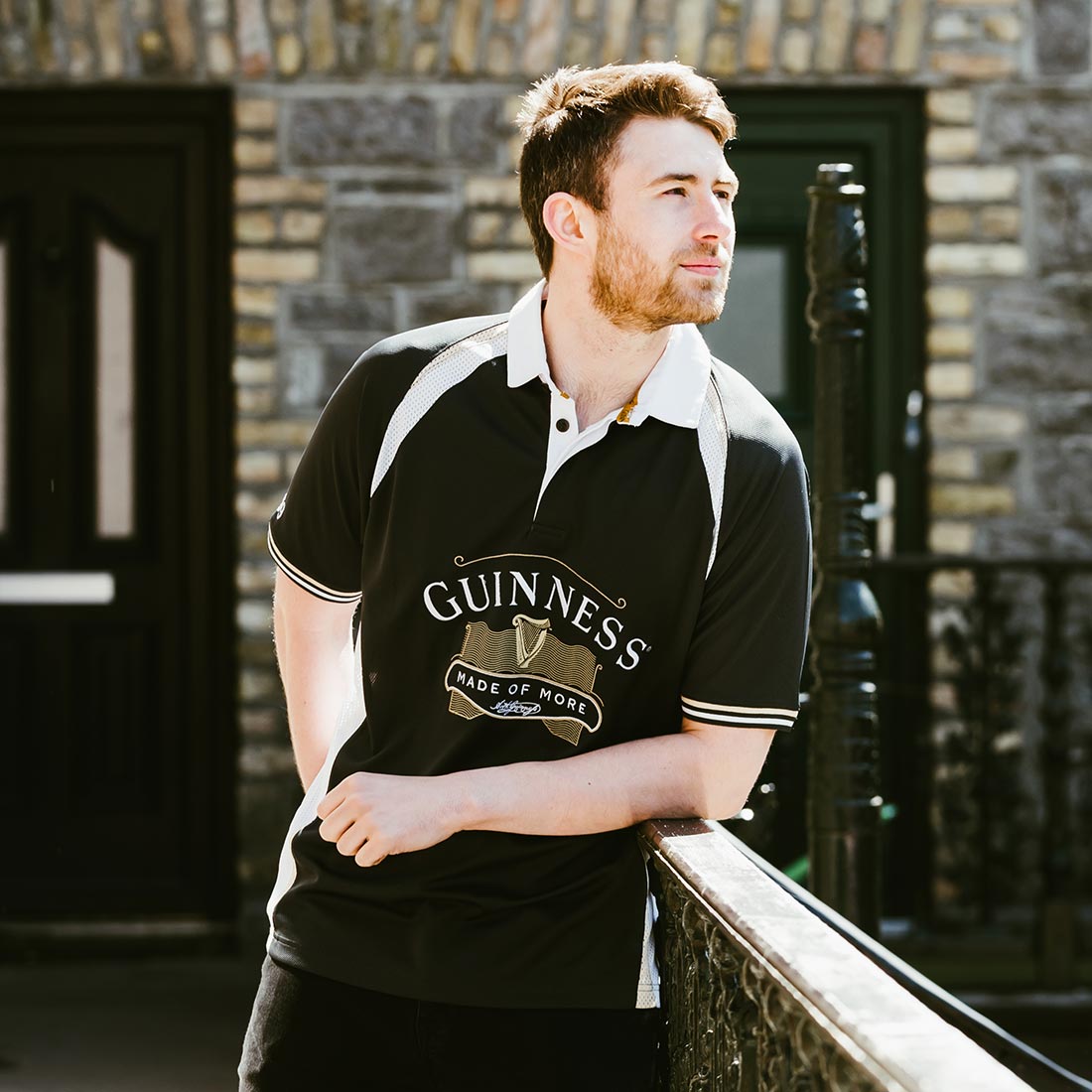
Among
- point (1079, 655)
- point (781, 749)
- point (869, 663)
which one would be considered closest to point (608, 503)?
→ point (869, 663)

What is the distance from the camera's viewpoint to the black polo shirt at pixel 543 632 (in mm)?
1947

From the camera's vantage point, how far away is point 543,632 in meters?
1.95

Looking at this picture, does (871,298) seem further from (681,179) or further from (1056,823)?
(681,179)

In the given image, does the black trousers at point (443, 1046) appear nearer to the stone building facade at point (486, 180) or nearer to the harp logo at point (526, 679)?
the harp logo at point (526, 679)

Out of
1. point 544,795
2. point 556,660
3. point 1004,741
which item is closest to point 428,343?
point 556,660

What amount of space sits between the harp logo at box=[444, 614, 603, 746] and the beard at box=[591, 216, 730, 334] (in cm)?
39

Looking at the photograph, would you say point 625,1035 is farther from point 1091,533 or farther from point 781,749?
point 1091,533

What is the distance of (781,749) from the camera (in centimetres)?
531

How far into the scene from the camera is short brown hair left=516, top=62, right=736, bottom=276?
2002mm

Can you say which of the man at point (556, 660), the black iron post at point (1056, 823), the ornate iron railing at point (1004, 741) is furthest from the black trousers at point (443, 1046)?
the black iron post at point (1056, 823)

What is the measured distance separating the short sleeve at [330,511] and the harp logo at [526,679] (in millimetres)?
259

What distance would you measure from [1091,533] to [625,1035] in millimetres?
4095

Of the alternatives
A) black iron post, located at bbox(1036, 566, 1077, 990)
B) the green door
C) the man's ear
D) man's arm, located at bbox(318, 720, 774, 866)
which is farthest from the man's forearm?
the green door
